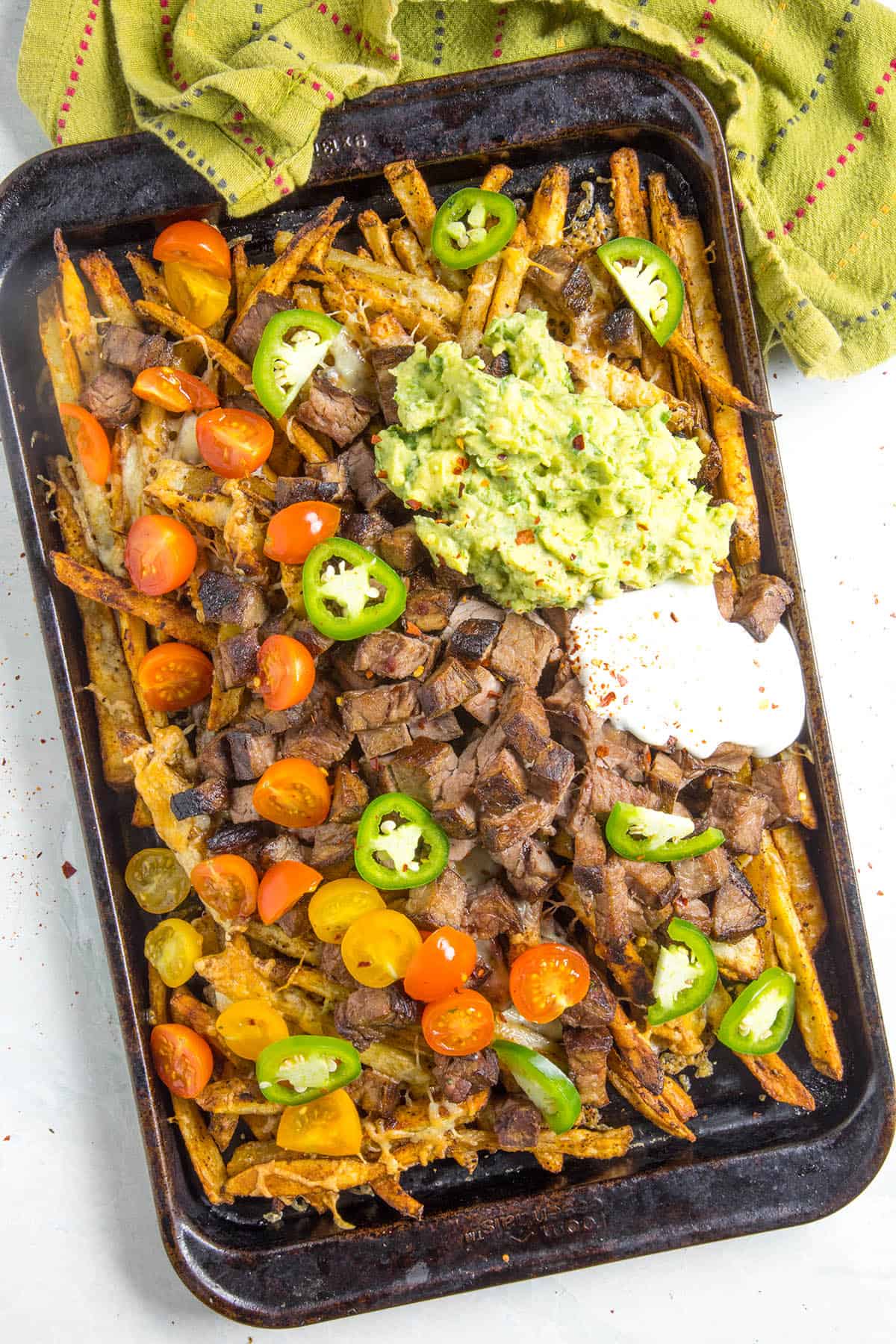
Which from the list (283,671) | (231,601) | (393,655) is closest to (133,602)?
(231,601)

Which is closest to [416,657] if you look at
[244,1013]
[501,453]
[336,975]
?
[501,453]

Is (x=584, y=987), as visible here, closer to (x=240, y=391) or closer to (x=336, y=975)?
(x=336, y=975)

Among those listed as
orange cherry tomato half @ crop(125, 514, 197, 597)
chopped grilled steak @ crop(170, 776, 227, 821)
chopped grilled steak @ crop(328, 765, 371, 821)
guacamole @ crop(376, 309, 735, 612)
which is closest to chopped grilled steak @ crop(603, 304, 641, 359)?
guacamole @ crop(376, 309, 735, 612)

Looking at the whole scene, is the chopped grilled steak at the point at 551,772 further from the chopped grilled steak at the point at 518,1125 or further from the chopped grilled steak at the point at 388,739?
the chopped grilled steak at the point at 518,1125

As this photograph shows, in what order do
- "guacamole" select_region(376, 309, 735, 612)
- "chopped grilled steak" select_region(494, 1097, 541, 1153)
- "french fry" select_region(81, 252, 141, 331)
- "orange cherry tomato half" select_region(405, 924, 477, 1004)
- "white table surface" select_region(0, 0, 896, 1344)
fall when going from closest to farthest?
"guacamole" select_region(376, 309, 735, 612) < "orange cherry tomato half" select_region(405, 924, 477, 1004) < "chopped grilled steak" select_region(494, 1097, 541, 1153) < "french fry" select_region(81, 252, 141, 331) < "white table surface" select_region(0, 0, 896, 1344)

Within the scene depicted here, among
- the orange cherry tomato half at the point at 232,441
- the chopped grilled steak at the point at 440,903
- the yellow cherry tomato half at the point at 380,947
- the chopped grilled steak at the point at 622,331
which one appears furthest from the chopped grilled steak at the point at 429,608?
the chopped grilled steak at the point at 622,331

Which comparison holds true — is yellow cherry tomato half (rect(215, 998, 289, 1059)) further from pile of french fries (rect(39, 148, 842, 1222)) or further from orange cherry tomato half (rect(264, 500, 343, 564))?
orange cherry tomato half (rect(264, 500, 343, 564))
